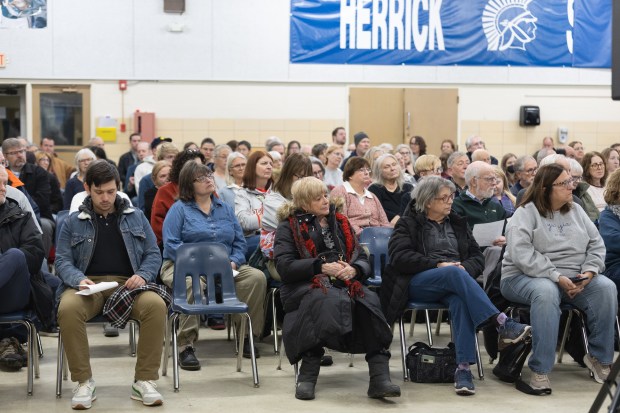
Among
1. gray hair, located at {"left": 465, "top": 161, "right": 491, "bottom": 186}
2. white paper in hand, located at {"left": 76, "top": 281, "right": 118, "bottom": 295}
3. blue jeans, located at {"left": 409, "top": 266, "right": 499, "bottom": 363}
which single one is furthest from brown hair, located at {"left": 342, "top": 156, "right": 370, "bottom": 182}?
white paper in hand, located at {"left": 76, "top": 281, "right": 118, "bottom": 295}

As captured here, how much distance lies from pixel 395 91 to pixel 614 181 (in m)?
6.95

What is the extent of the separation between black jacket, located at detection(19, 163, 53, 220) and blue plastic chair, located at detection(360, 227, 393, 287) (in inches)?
126

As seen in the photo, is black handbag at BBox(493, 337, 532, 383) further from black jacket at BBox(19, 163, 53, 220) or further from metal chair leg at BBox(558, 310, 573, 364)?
black jacket at BBox(19, 163, 53, 220)

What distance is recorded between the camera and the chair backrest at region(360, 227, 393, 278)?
586cm

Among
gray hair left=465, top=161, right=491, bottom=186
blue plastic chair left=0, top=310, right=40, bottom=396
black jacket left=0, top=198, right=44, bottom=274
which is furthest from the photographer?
gray hair left=465, top=161, right=491, bottom=186

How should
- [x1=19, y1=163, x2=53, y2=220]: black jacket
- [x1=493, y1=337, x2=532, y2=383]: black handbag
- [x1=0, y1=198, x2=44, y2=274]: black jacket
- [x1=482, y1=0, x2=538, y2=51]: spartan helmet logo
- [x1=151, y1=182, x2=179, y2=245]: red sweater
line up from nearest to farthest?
[x1=0, y1=198, x2=44, y2=274]: black jacket < [x1=493, y1=337, x2=532, y2=383]: black handbag < [x1=151, y1=182, x2=179, y2=245]: red sweater < [x1=19, y1=163, x2=53, y2=220]: black jacket < [x1=482, y1=0, x2=538, y2=51]: spartan helmet logo

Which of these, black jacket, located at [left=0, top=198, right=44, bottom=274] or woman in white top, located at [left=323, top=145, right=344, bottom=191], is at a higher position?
woman in white top, located at [left=323, top=145, right=344, bottom=191]

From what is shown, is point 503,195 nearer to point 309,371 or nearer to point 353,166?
point 353,166

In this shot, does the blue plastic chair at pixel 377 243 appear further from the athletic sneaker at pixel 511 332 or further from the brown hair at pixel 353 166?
the athletic sneaker at pixel 511 332

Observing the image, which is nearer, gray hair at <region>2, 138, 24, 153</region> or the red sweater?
the red sweater

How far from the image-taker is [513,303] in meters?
5.23

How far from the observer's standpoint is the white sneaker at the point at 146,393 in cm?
445

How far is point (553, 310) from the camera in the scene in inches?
192

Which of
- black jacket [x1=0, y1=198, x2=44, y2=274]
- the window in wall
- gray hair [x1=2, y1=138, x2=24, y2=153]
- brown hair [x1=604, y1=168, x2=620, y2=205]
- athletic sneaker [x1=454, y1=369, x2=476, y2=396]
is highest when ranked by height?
the window in wall
